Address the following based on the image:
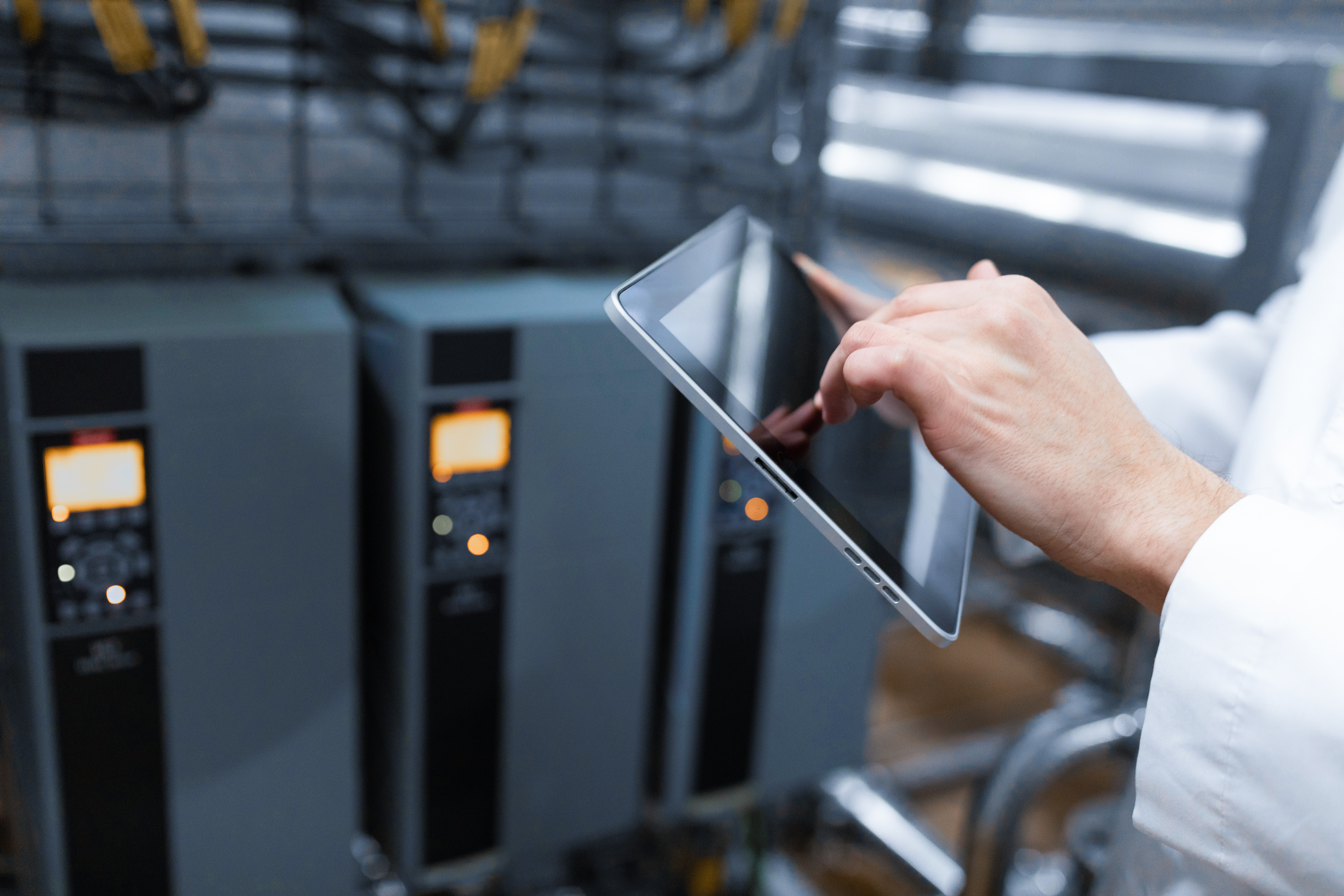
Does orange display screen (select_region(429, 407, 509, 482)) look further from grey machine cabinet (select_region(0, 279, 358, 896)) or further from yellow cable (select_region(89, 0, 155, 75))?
yellow cable (select_region(89, 0, 155, 75))

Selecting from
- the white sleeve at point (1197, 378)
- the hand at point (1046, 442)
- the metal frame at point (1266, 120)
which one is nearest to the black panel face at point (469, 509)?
the white sleeve at point (1197, 378)

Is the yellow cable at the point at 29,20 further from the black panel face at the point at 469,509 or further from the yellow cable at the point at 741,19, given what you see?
the yellow cable at the point at 741,19

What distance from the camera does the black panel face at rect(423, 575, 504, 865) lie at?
111 centimetres

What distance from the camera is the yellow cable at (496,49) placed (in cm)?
110

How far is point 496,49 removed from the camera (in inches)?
43.9

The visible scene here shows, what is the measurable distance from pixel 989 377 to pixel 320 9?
0.96 meters

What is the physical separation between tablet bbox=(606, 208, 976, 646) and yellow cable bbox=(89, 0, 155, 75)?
618 millimetres

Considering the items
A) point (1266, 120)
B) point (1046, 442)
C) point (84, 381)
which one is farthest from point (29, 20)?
point (1266, 120)

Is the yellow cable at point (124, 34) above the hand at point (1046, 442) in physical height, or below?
above

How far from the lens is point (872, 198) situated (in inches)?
81.6

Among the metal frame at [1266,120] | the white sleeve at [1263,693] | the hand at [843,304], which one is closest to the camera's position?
the white sleeve at [1263,693]

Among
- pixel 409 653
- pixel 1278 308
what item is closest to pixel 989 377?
pixel 1278 308

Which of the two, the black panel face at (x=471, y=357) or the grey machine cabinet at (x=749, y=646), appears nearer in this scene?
the black panel face at (x=471, y=357)

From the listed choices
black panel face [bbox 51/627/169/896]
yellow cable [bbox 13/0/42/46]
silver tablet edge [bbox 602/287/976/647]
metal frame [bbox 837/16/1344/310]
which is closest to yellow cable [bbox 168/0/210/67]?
yellow cable [bbox 13/0/42/46]
